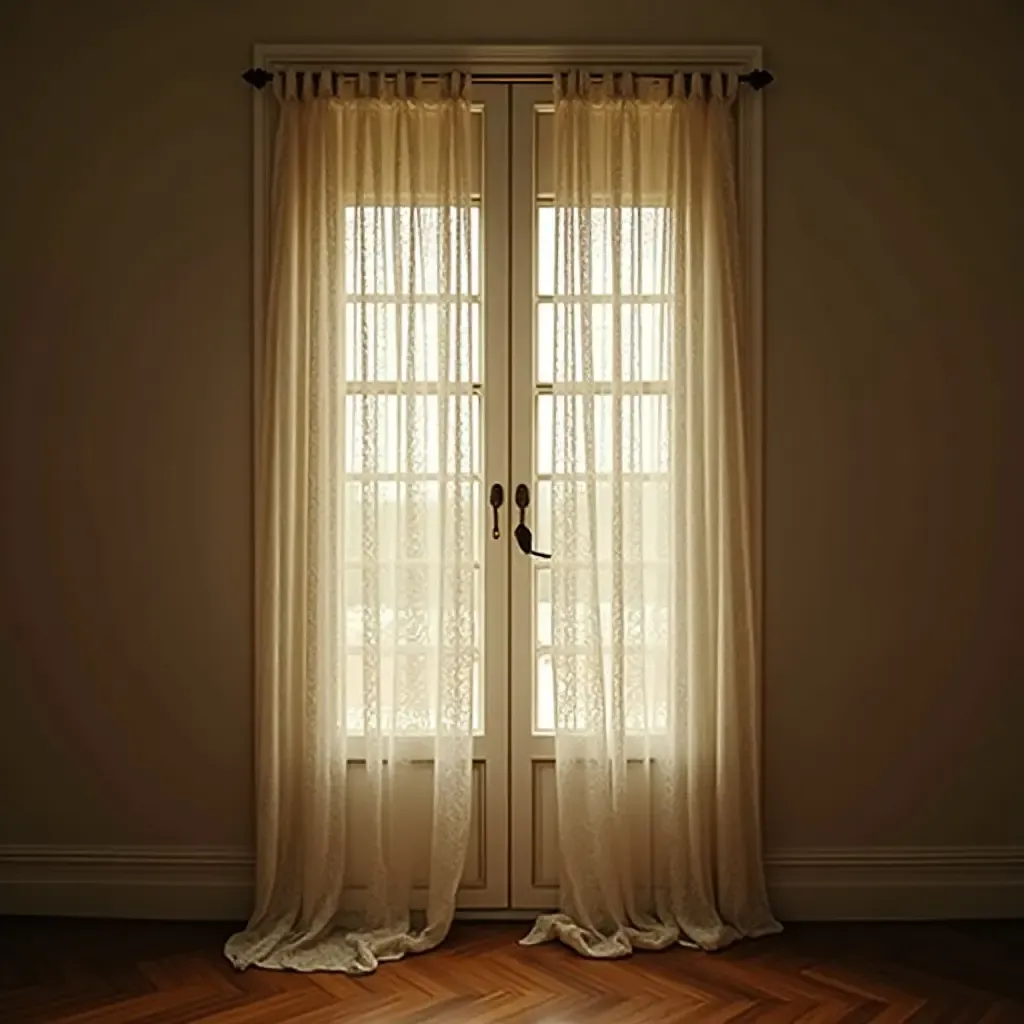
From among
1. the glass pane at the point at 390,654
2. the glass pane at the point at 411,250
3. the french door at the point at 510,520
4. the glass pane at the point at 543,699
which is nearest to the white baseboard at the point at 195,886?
the french door at the point at 510,520

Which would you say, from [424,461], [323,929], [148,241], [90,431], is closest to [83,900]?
[323,929]

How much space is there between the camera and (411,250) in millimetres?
3934

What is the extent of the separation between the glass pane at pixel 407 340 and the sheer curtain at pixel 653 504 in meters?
0.30

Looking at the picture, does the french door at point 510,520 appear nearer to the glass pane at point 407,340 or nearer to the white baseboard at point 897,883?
the glass pane at point 407,340


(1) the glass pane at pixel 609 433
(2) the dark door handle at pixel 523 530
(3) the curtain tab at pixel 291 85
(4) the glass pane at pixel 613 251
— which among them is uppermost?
(3) the curtain tab at pixel 291 85

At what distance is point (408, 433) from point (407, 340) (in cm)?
28

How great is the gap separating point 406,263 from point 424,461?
2.00ft

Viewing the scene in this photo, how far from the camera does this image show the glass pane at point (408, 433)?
3.94 meters

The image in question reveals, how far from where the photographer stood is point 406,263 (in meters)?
3.95

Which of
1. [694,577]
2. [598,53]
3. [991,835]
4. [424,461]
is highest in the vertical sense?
[598,53]

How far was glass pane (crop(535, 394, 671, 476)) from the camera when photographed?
3939mm

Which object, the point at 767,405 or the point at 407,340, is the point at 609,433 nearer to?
the point at 767,405

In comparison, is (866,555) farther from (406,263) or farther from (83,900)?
(83,900)

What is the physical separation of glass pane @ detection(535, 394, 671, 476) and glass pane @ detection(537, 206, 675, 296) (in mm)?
337
